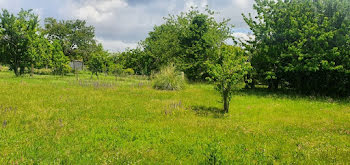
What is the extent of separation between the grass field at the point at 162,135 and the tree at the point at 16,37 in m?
17.0

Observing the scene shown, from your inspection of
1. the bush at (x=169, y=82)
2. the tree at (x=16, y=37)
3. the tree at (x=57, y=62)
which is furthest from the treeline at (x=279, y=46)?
the tree at (x=57, y=62)

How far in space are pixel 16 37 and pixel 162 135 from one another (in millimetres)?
25343

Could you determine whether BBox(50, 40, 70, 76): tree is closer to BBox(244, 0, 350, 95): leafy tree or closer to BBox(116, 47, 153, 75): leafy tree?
BBox(116, 47, 153, 75): leafy tree

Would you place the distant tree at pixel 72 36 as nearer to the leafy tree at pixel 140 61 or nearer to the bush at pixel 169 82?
the leafy tree at pixel 140 61

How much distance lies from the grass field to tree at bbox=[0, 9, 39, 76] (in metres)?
17.0

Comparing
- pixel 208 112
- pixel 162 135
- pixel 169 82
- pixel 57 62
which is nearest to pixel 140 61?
pixel 57 62

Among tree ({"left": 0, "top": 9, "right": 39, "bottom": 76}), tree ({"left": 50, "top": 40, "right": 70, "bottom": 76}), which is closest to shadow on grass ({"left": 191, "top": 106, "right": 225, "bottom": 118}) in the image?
tree ({"left": 0, "top": 9, "right": 39, "bottom": 76})

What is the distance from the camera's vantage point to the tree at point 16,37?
23625 millimetres

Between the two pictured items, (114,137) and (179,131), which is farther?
(179,131)

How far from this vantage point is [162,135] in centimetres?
656

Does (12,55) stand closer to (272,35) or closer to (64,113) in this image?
(64,113)

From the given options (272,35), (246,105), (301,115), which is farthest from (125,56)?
(301,115)

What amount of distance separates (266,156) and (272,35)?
50.3ft

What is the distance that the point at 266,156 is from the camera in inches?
209
